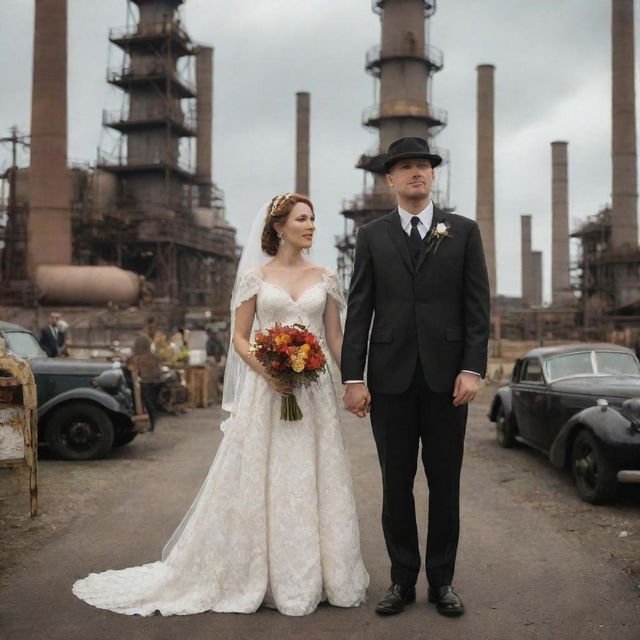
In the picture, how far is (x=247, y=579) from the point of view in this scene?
4.20 meters

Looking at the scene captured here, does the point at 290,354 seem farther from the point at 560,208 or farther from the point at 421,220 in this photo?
the point at 560,208

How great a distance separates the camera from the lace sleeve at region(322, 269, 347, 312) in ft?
14.8

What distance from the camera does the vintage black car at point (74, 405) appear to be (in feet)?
31.2

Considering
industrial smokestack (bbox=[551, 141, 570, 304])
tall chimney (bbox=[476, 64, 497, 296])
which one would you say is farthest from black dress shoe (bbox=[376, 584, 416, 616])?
industrial smokestack (bbox=[551, 141, 570, 304])

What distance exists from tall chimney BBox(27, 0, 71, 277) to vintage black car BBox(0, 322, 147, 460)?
24.3m

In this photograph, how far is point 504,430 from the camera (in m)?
10.5

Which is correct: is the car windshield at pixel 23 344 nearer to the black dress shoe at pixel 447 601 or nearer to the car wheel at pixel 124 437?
the car wheel at pixel 124 437

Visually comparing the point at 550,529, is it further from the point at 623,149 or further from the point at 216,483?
the point at 623,149

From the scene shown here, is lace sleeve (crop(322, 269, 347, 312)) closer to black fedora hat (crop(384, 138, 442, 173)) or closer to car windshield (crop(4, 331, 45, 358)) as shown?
black fedora hat (crop(384, 138, 442, 173))

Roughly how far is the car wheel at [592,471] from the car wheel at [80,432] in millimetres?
5684

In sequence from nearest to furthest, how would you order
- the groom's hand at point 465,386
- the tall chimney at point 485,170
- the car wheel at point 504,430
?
A: the groom's hand at point 465,386 → the car wheel at point 504,430 → the tall chimney at point 485,170

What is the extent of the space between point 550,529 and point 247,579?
9.65 ft

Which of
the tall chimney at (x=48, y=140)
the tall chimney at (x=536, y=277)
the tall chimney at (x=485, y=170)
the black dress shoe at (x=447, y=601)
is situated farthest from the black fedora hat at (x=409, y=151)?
the tall chimney at (x=536, y=277)

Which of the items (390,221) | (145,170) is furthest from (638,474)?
(145,170)
